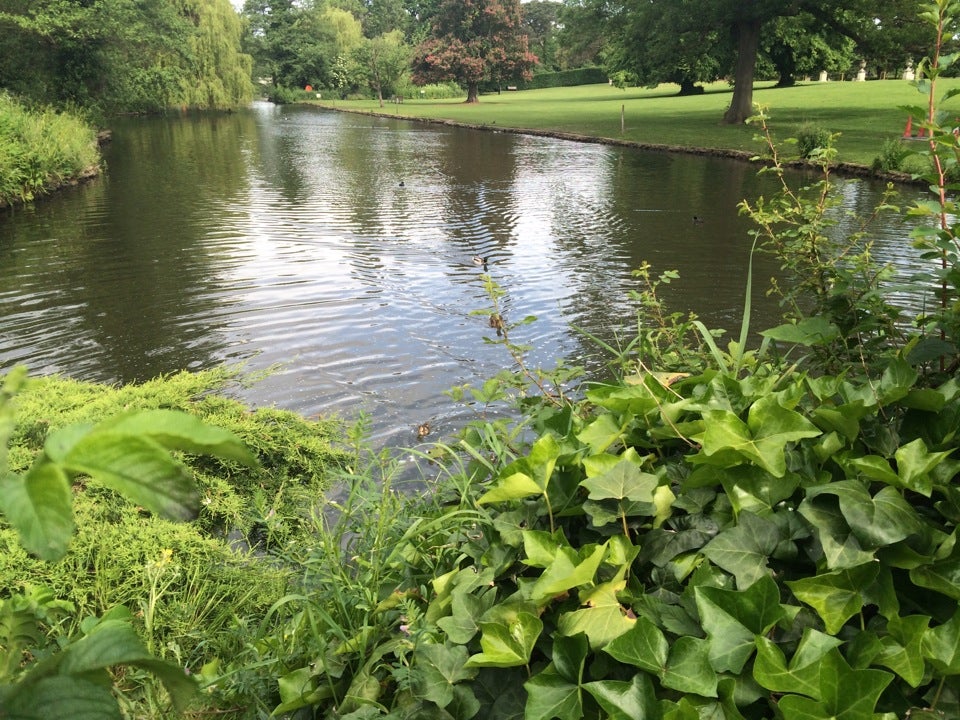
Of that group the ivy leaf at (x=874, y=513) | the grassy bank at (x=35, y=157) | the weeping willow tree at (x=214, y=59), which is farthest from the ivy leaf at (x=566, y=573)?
the weeping willow tree at (x=214, y=59)

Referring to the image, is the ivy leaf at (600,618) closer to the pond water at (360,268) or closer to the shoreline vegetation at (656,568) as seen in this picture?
Answer: the shoreline vegetation at (656,568)

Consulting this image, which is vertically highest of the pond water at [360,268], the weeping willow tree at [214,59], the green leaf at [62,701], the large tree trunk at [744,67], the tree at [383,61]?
the tree at [383,61]

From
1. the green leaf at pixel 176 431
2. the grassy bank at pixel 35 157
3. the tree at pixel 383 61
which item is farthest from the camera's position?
the tree at pixel 383 61

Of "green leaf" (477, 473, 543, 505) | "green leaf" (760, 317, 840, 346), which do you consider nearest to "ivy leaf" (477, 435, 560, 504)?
"green leaf" (477, 473, 543, 505)

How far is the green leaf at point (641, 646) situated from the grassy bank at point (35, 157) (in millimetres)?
15750

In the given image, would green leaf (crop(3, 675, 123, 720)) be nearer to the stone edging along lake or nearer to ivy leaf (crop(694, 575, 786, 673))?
ivy leaf (crop(694, 575, 786, 673))

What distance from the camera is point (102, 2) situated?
80.4 ft

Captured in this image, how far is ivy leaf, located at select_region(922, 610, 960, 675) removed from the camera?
1103 millimetres

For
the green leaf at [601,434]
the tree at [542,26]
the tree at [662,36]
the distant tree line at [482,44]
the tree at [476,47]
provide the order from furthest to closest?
the tree at [542,26] → the tree at [476,47] → the tree at [662,36] → the distant tree line at [482,44] → the green leaf at [601,434]

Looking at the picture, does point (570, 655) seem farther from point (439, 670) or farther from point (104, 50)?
point (104, 50)

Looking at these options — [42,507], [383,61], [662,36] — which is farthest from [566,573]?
[383,61]

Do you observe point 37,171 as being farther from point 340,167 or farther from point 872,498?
point 872,498

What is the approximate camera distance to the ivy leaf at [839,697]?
1.04m

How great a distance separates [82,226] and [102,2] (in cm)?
1727
